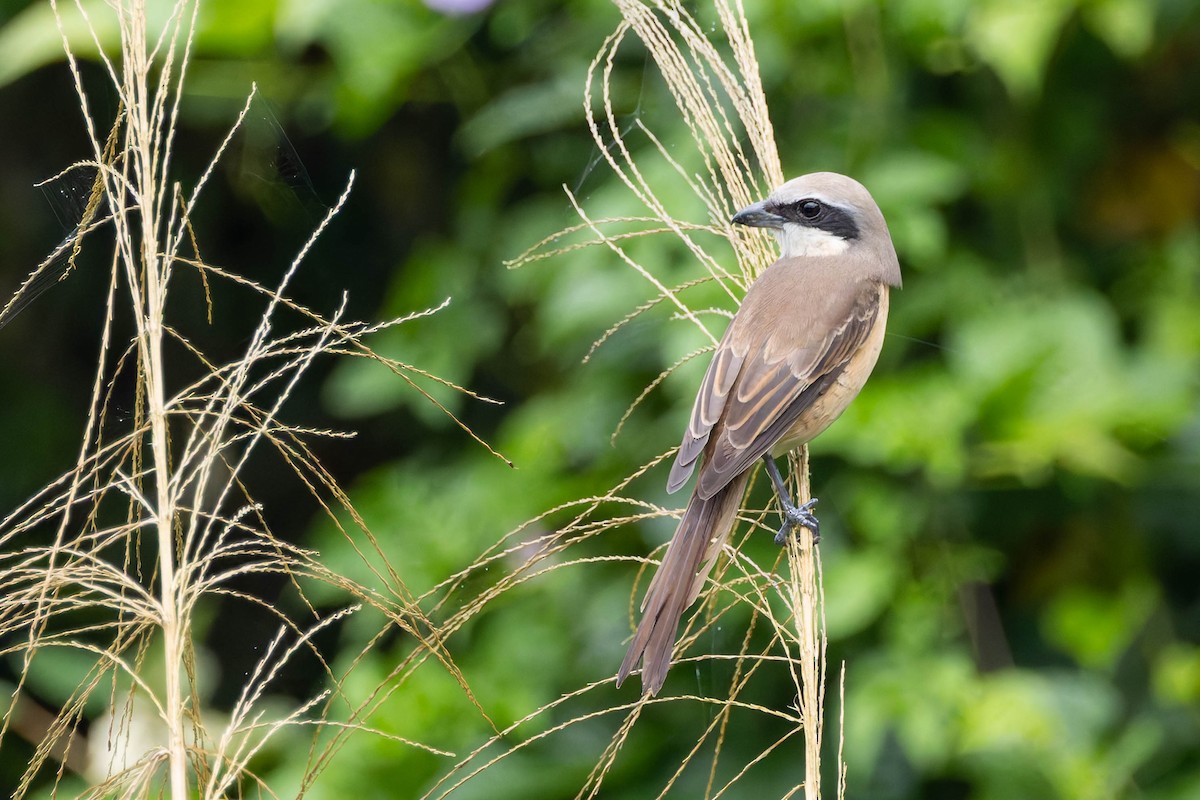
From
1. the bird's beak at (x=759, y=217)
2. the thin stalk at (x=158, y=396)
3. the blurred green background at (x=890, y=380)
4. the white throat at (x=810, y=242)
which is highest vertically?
the thin stalk at (x=158, y=396)

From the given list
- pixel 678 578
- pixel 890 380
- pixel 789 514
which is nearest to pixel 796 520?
pixel 789 514

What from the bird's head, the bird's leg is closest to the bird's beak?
the bird's head

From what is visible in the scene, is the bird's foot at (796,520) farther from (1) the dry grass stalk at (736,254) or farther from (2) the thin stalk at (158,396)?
(2) the thin stalk at (158,396)

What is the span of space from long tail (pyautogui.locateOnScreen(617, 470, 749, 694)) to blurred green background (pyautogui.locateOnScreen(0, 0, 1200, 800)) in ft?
2.26

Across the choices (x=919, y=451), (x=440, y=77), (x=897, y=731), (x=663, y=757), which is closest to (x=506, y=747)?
(x=663, y=757)

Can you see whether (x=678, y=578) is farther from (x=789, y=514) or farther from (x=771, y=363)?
(x=771, y=363)

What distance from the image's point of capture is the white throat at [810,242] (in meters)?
2.38

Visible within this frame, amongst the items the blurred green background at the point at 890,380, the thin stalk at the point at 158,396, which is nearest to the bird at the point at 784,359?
the blurred green background at the point at 890,380

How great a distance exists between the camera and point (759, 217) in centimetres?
221

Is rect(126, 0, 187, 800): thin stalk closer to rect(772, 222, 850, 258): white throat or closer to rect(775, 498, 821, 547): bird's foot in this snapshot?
rect(775, 498, 821, 547): bird's foot

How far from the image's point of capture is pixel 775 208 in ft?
7.39

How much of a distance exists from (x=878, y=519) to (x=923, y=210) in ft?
2.39

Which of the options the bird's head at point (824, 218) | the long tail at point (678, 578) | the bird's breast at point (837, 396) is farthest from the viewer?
the bird's head at point (824, 218)

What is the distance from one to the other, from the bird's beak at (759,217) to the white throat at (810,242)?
0.27 ft
